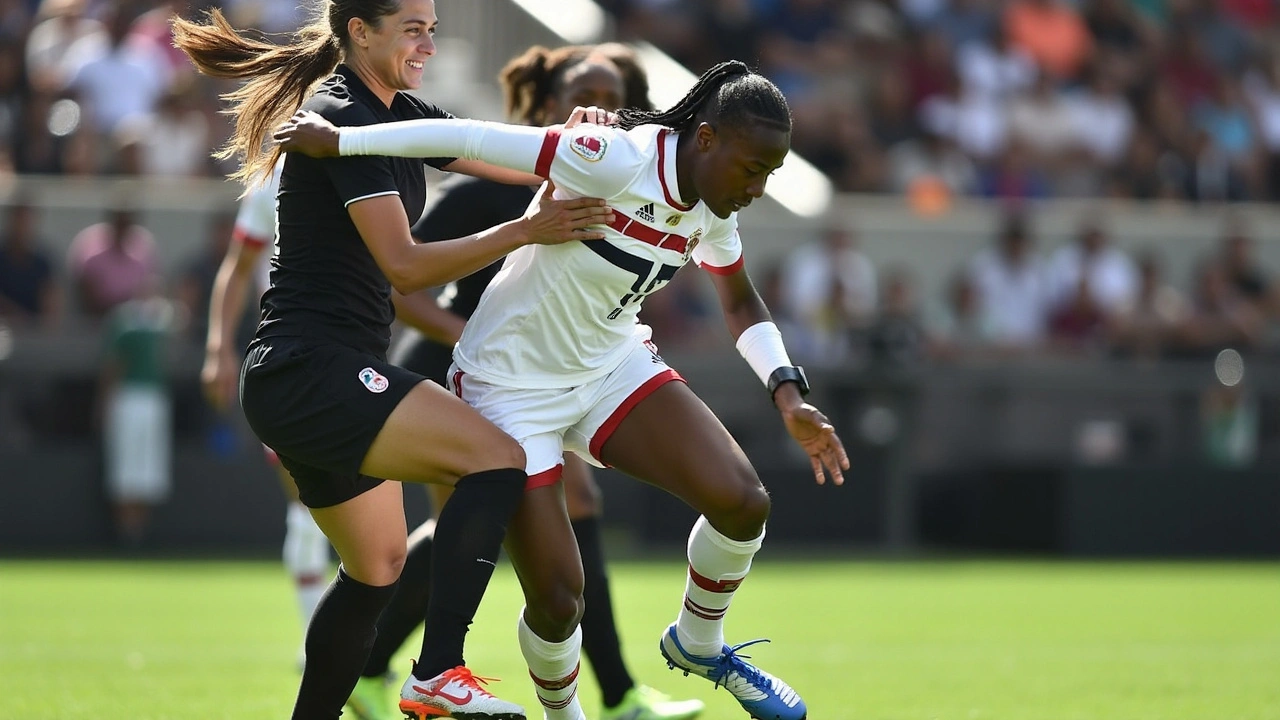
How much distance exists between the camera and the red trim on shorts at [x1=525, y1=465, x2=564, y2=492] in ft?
15.8

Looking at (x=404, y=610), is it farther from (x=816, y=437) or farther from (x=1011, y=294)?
(x=1011, y=294)

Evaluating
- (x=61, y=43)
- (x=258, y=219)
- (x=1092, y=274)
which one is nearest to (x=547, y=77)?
(x=258, y=219)

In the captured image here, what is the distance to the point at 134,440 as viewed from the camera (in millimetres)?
12500

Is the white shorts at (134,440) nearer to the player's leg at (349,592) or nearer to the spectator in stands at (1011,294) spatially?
the spectator in stands at (1011,294)

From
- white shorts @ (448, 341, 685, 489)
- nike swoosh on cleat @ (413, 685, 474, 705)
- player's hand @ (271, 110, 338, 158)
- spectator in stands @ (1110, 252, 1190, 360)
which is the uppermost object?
player's hand @ (271, 110, 338, 158)

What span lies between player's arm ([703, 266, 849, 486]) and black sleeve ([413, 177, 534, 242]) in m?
0.81

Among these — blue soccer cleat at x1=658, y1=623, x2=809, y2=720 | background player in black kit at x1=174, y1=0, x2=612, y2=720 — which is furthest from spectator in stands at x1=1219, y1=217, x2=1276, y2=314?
background player in black kit at x1=174, y1=0, x2=612, y2=720

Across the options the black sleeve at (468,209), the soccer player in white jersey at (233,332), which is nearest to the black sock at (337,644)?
the black sleeve at (468,209)

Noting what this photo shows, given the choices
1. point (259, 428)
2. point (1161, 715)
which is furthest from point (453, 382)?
point (1161, 715)

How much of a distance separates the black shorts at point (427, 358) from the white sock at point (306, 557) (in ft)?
4.74

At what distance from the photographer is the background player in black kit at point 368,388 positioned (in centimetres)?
448

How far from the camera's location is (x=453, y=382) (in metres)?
5.18

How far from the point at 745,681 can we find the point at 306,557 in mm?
2678

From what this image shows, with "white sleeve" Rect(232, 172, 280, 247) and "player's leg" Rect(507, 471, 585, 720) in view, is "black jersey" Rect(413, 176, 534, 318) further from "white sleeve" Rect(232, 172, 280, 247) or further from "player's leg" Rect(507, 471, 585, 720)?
"white sleeve" Rect(232, 172, 280, 247)
